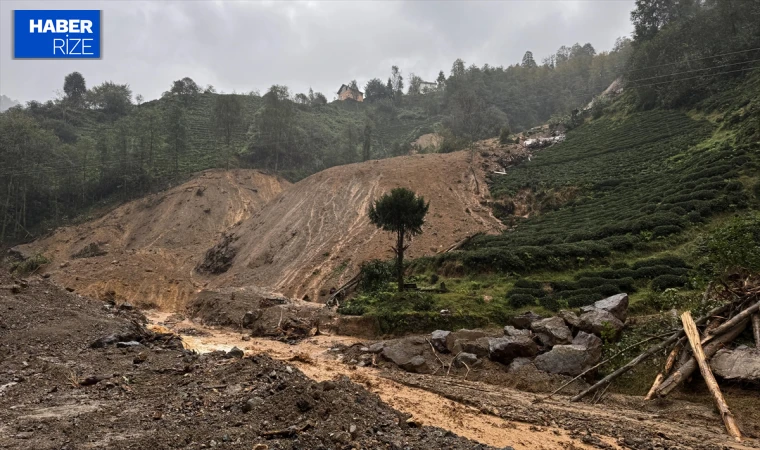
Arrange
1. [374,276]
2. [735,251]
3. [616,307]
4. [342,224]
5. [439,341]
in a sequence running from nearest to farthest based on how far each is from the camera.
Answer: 1. [735,251]
2. [616,307]
3. [439,341]
4. [374,276]
5. [342,224]

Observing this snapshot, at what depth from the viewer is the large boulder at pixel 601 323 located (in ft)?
48.4

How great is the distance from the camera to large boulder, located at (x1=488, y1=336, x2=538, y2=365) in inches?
575

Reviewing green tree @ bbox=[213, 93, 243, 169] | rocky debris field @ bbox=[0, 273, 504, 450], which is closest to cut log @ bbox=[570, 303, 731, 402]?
rocky debris field @ bbox=[0, 273, 504, 450]

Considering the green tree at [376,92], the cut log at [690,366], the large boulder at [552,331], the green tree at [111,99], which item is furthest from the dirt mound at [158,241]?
the green tree at [376,92]

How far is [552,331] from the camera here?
1514cm

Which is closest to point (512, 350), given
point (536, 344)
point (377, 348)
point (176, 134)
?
point (536, 344)

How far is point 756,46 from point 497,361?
54936mm

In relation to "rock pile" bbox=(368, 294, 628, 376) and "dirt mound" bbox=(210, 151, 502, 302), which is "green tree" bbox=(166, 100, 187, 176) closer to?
"dirt mound" bbox=(210, 151, 502, 302)

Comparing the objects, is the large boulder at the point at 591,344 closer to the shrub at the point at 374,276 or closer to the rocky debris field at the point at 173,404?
the rocky debris field at the point at 173,404

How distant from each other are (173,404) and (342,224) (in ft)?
103

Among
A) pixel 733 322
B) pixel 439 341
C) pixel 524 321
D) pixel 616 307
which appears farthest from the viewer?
pixel 524 321

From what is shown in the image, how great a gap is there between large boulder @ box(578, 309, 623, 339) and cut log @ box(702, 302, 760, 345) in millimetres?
3053

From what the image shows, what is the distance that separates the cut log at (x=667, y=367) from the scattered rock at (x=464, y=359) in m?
5.24

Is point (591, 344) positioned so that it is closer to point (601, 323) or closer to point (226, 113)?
point (601, 323)
